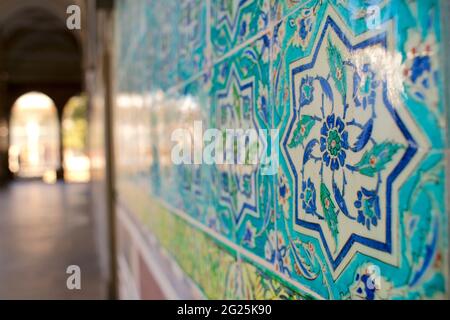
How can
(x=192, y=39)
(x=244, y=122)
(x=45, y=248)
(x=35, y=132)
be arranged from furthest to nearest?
(x=35, y=132) → (x=45, y=248) → (x=192, y=39) → (x=244, y=122)

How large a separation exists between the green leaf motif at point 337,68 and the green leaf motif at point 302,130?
0.19ft

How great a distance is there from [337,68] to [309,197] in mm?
131

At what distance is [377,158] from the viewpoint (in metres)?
0.35

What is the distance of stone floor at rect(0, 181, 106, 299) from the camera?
12.1 feet

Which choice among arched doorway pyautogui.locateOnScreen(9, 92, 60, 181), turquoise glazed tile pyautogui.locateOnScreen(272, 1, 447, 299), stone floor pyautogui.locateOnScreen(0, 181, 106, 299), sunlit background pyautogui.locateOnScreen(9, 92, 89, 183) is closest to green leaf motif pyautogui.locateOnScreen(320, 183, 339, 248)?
turquoise glazed tile pyautogui.locateOnScreen(272, 1, 447, 299)

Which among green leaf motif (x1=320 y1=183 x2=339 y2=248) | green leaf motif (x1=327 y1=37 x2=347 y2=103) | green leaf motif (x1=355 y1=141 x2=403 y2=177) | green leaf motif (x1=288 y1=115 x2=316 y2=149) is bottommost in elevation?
green leaf motif (x1=320 y1=183 x2=339 y2=248)

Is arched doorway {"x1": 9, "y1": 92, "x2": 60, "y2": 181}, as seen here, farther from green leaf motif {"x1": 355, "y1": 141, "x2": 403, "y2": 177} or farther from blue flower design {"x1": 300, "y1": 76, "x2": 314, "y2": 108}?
green leaf motif {"x1": 355, "y1": 141, "x2": 403, "y2": 177}

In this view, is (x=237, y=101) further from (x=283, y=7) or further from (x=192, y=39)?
(x=192, y=39)

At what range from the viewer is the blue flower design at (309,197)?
1.51 ft

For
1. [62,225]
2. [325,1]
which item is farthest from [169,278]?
[62,225]

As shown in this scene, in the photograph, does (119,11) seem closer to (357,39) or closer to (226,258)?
(226,258)

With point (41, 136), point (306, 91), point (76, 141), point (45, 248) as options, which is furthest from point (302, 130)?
point (41, 136)

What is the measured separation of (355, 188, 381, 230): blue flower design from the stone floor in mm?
3386

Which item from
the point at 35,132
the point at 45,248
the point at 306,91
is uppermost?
the point at 35,132
